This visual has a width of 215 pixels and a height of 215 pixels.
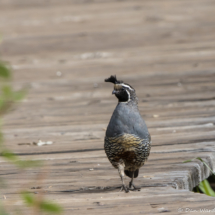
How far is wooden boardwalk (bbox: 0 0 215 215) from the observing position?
296 cm

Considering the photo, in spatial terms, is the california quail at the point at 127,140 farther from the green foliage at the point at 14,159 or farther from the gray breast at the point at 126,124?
the green foliage at the point at 14,159

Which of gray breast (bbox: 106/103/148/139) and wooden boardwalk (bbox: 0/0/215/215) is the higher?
gray breast (bbox: 106/103/148/139)

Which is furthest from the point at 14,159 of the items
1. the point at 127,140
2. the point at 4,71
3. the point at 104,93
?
the point at 104,93

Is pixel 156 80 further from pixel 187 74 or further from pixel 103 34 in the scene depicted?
pixel 103 34

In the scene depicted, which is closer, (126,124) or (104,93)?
(126,124)

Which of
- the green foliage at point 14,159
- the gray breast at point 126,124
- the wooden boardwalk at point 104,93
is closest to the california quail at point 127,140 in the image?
the gray breast at point 126,124

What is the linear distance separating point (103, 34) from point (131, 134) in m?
5.03

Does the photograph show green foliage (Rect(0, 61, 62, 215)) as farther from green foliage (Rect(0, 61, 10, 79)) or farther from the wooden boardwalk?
the wooden boardwalk

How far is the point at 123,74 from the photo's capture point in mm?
5988

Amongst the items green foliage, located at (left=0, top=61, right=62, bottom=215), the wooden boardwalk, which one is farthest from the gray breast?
green foliage, located at (left=0, top=61, right=62, bottom=215)

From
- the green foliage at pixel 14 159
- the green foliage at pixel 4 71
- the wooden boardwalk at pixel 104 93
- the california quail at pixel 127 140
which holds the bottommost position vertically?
the wooden boardwalk at pixel 104 93

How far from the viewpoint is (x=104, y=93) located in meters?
5.38

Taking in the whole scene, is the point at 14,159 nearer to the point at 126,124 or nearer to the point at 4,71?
the point at 4,71

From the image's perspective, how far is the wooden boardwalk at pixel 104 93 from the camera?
296 cm
